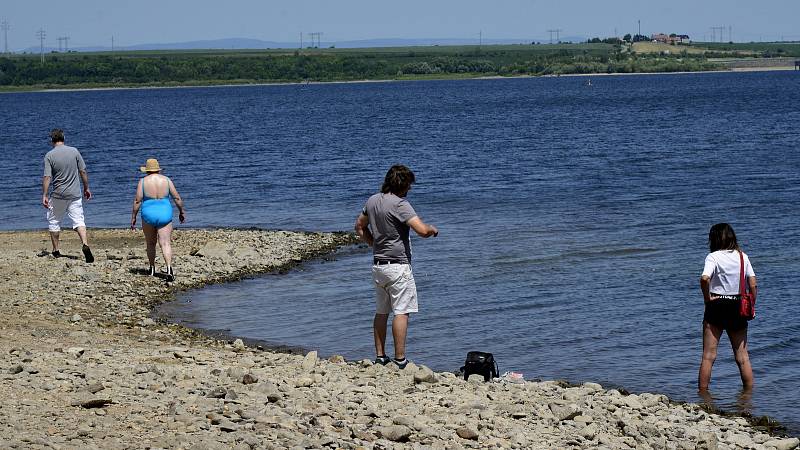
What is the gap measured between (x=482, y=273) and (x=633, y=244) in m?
4.12

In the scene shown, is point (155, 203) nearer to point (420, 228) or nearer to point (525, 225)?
point (420, 228)

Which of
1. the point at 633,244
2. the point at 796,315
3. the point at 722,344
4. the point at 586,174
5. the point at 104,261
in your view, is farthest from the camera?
the point at 586,174

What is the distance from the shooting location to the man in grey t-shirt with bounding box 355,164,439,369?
34.9 ft

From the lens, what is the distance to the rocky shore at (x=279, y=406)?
825cm

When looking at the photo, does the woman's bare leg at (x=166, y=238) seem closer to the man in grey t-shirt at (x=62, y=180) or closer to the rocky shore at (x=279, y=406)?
the man in grey t-shirt at (x=62, y=180)

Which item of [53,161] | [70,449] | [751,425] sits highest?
[53,161]

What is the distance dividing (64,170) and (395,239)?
770 centimetres

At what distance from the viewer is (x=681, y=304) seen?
53.8 feet

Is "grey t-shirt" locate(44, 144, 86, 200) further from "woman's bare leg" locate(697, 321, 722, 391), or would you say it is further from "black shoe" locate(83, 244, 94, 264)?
"woman's bare leg" locate(697, 321, 722, 391)

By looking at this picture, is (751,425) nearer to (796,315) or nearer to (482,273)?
(796,315)

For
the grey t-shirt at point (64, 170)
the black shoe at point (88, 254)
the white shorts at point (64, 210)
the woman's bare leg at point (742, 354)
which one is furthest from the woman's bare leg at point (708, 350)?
the black shoe at point (88, 254)

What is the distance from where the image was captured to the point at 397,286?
35.4 ft

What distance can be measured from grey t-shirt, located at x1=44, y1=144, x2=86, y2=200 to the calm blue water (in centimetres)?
226

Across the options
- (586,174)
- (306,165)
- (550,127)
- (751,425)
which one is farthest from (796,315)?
(550,127)
